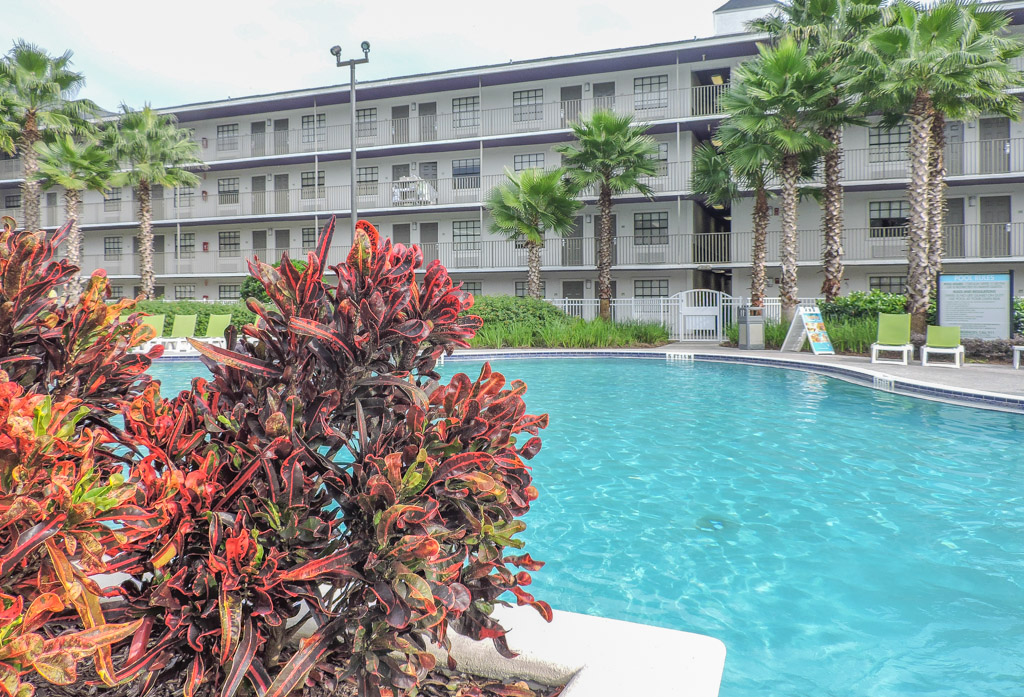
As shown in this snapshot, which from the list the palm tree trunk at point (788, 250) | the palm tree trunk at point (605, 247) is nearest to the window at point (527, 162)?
the palm tree trunk at point (605, 247)

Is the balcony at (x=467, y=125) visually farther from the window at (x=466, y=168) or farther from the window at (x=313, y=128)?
the window at (x=466, y=168)

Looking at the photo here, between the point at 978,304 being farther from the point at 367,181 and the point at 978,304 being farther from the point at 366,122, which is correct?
the point at 366,122

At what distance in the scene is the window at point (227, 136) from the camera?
3114 cm

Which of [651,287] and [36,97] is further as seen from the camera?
[651,287]

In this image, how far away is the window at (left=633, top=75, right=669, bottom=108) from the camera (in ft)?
83.9

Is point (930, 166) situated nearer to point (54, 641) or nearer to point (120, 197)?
point (54, 641)

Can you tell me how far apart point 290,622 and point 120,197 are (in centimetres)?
3753

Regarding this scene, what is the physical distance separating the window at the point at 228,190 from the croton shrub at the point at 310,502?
32838 millimetres

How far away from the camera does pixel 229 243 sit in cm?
3138

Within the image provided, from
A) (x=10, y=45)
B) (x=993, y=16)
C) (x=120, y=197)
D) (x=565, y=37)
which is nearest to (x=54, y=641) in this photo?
(x=993, y=16)

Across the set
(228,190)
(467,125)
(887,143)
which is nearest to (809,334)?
(887,143)

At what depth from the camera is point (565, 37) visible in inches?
2131

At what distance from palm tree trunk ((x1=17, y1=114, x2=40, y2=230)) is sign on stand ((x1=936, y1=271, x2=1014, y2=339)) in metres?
29.2

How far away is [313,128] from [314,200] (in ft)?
11.9
